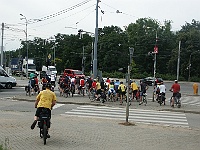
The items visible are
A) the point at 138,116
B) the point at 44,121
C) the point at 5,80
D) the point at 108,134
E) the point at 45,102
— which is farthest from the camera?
the point at 5,80

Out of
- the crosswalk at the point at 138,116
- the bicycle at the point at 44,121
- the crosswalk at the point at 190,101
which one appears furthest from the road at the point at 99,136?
the crosswalk at the point at 190,101

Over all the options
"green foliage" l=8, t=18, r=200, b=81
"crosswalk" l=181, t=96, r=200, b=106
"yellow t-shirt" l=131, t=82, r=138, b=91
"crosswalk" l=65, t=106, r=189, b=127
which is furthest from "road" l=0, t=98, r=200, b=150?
"green foliage" l=8, t=18, r=200, b=81

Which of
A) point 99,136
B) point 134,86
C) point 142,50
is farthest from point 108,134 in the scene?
point 142,50

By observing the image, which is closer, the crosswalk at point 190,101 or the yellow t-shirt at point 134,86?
the yellow t-shirt at point 134,86

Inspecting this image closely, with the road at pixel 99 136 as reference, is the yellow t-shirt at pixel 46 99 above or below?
above

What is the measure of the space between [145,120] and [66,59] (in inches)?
3858

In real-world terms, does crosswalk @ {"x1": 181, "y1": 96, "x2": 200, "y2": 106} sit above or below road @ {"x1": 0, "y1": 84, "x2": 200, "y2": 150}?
below

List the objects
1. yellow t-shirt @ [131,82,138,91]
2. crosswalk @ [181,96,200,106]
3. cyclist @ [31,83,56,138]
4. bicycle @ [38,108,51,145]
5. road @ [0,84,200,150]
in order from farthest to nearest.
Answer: crosswalk @ [181,96,200,106], yellow t-shirt @ [131,82,138,91], cyclist @ [31,83,56,138], road @ [0,84,200,150], bicycle @ [38,108,51,145]

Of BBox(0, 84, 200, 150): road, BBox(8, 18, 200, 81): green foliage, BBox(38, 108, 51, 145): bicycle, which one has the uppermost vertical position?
BBox(8, 18, 200, 81): green foliage

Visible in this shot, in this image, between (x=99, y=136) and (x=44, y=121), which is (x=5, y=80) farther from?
(x=44, y=121)

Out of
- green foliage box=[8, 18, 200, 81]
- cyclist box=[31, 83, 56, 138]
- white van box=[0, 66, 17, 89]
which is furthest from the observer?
green foliage box=[8, 18, 200, 81]

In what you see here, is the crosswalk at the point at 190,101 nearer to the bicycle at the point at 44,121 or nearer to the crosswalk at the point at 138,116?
the crosswalk at the point at 138,116

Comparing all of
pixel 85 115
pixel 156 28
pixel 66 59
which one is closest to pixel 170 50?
pixel 156 28

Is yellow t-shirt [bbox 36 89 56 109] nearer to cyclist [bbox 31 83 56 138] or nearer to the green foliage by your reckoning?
cyclist [bbox 31 83 56 138]
